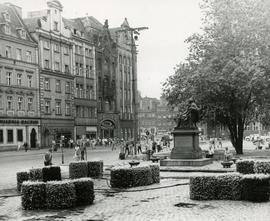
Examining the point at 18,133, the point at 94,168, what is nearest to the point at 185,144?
the point at 94,168

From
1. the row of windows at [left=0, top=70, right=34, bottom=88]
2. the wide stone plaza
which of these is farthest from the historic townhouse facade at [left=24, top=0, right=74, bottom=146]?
the wide stone plaza

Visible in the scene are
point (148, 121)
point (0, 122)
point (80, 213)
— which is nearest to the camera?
point (80, 213)

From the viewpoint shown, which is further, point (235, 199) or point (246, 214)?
point (235, 199)

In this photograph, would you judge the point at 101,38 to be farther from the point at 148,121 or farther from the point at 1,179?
the point at 148,121

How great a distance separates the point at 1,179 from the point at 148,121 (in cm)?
16604

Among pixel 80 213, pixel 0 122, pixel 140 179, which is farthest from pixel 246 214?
pixel 0 122

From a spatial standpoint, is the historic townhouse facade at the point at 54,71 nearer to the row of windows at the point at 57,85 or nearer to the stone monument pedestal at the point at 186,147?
the row of windows at the point at 57,85

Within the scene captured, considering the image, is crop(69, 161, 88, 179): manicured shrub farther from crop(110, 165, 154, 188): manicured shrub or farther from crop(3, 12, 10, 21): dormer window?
crop(3, 12, 10, 21): dormer window

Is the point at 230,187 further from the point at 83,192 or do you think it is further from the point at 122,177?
the point at 122,177

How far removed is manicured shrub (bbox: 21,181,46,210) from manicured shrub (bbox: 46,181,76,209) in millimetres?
353

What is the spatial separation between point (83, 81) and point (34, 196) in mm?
64446

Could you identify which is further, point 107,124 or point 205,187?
point 107,124

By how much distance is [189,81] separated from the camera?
1708 inches

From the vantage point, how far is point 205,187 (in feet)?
53.0
